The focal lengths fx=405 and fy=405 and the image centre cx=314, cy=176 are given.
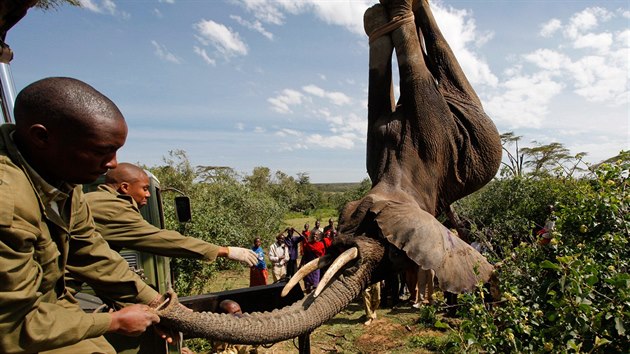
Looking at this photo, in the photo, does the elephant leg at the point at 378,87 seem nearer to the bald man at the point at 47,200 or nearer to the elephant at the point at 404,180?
the elephant at the point at 404,180

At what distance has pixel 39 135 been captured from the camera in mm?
1603

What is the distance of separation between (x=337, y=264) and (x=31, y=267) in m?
1.84

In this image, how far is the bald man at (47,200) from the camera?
1429 millimetres

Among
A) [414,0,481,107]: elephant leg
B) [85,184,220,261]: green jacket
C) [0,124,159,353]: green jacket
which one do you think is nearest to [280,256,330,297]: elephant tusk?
[85,184,220,261]: green jacket

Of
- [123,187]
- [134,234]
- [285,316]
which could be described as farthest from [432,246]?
[123,187]

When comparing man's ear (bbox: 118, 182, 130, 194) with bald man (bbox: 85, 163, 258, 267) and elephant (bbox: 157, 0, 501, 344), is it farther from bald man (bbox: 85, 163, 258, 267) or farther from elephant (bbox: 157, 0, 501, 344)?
elephant (bbox: 157, 0, 501, 344)

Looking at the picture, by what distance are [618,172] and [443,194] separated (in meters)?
1.68

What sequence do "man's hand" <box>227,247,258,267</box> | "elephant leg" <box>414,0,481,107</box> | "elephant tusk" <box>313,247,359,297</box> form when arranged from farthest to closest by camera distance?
"elephant leg" <box>414,0,481,107</box>
"man's hand" <box>227,247,258,267</box>
"elephant tusk" <box>313,247,359,297</box>

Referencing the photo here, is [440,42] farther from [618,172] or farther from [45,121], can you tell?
[45,121]

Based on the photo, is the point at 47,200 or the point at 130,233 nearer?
the point at 47,200

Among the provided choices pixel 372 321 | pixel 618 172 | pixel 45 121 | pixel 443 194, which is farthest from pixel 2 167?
pixel 372 321

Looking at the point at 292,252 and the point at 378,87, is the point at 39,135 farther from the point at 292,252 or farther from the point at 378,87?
the point at 292,252

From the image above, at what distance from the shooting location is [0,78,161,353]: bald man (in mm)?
1429

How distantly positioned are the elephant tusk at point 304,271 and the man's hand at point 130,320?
1.10m
